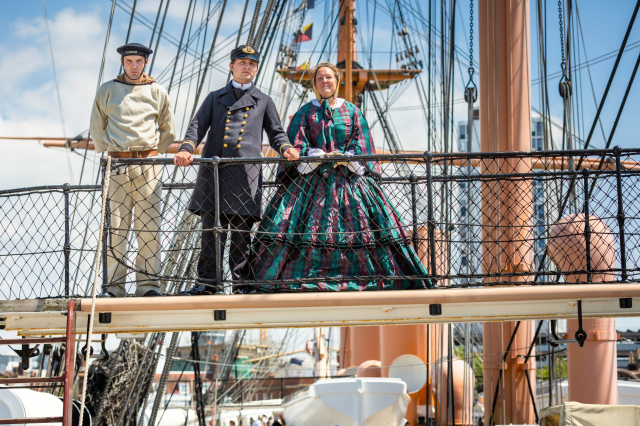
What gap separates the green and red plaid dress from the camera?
5055 millimetres

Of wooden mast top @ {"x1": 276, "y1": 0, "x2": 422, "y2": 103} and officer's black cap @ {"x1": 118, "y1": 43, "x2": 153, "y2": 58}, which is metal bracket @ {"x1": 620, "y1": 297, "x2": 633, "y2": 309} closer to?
officer's black cap @ {"x1": 118, "y1": 43, "x2": 153, "y2": 58}

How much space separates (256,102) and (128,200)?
1.12 m

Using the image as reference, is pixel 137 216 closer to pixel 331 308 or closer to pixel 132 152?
pixel 132 152

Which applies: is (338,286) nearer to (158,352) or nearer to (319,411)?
(158,352)

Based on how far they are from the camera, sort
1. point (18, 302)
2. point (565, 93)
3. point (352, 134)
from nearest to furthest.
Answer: point (18, 302) < point (352, 134) < point (565, 93)

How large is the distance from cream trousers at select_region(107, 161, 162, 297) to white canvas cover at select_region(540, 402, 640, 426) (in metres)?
3.03

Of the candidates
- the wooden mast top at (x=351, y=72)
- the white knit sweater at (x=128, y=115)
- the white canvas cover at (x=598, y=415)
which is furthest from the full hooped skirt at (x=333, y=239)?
the wooden mast top at (x=351, y=72)

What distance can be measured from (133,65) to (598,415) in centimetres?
409

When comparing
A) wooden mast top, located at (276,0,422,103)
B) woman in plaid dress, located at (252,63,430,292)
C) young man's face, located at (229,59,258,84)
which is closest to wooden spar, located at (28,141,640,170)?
woman in plaid dress, located at (252,63,430,292)

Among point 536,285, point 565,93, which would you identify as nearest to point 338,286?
point 536,285

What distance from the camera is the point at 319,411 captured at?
10.5 meters

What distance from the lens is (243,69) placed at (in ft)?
17.1

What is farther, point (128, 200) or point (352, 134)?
point (352, 134)

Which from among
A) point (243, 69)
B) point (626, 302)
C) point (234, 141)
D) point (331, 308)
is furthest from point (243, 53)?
point (626, 302)
